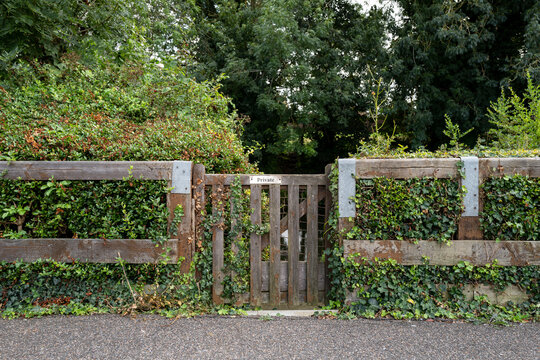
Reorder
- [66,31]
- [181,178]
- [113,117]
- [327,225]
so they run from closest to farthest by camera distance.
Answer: [181,178], [327,225], [113,117], [66,31]

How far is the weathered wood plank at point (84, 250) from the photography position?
3.97 m

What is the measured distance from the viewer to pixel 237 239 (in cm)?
421

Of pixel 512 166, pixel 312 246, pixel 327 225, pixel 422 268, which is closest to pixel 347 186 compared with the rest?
pixel 327 225

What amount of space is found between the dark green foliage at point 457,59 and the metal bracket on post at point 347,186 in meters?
10.4

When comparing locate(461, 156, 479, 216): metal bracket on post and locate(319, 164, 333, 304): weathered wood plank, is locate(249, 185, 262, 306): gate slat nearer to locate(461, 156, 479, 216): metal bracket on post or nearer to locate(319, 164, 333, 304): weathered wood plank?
locate(319, 164, 333, 304): weathered wood plank

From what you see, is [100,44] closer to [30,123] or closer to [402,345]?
[30,123]

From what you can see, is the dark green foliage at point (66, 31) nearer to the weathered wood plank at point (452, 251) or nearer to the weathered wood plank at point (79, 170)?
the weathered wood plank at point (79, 170)

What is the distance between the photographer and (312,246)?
4273 millimetres

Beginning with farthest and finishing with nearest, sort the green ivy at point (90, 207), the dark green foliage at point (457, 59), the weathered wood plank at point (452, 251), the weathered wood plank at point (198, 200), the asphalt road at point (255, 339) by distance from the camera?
1. the dark green foliage at point (457, 59)
2. the weathered wood plank at point (198, 200)
3. the green ivy at point (90, 207)
4. the weathered wood plank at point (452, 251)
5. the asphalt road at point (255, 339)

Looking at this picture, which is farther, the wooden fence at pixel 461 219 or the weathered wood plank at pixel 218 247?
the weathered wood plank at pixel 218 247

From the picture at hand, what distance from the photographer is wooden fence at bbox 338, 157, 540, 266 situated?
3918 mm

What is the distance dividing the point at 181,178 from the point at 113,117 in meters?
2.69

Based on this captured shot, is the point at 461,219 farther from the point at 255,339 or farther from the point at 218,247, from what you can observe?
the point at 218,247

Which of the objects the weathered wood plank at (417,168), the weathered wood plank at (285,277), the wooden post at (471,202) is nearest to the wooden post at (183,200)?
the weathered wood plank at (285,277)
